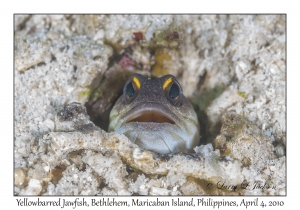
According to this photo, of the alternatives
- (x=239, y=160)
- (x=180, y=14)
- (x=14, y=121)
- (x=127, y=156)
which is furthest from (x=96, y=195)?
(x=180, y=14)

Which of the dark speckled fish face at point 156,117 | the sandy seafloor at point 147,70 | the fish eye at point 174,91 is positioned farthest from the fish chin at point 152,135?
the fish eye at point 174,91

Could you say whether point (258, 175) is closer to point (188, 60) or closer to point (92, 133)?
point (92, 133)

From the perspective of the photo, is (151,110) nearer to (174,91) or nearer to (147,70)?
(174,91)

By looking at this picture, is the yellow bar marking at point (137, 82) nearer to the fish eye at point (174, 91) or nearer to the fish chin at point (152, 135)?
the fish eye at point (174, 91)

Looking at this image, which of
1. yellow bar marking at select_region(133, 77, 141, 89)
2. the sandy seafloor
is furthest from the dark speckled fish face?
the sandy seafloor

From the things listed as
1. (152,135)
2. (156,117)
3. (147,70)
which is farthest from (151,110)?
(147,70)

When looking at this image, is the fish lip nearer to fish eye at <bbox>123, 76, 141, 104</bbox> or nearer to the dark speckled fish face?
the dark speckled fish face
